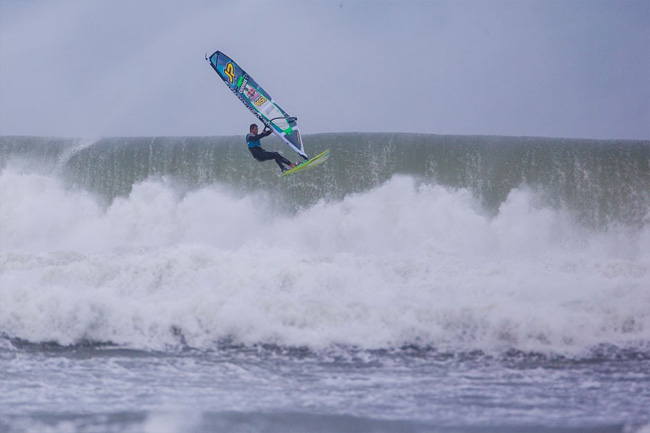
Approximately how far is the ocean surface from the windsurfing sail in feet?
7.18

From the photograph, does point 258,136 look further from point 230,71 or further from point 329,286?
point 329,286

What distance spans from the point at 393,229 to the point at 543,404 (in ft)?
28.3

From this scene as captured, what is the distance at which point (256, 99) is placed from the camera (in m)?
12.2

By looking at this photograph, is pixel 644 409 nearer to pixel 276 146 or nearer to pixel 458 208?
pixel 458 208

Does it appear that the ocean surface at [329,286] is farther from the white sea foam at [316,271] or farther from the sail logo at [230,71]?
the sail logo at [230,71]

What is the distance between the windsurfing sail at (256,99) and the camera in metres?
12.1

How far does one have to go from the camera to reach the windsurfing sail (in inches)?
477

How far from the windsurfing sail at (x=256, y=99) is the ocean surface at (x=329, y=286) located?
219cm

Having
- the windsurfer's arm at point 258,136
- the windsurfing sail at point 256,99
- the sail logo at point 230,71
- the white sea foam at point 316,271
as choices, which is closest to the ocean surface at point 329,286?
the white sea foam at point 316,271

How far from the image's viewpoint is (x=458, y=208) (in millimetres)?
16188

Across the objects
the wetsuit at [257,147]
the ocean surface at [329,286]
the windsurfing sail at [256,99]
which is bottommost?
the ocean surface at [329,286]

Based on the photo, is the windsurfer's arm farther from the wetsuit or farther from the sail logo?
the sail logo

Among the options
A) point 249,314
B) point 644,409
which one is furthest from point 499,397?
point 249,314

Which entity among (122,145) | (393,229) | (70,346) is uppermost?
(122,145)
